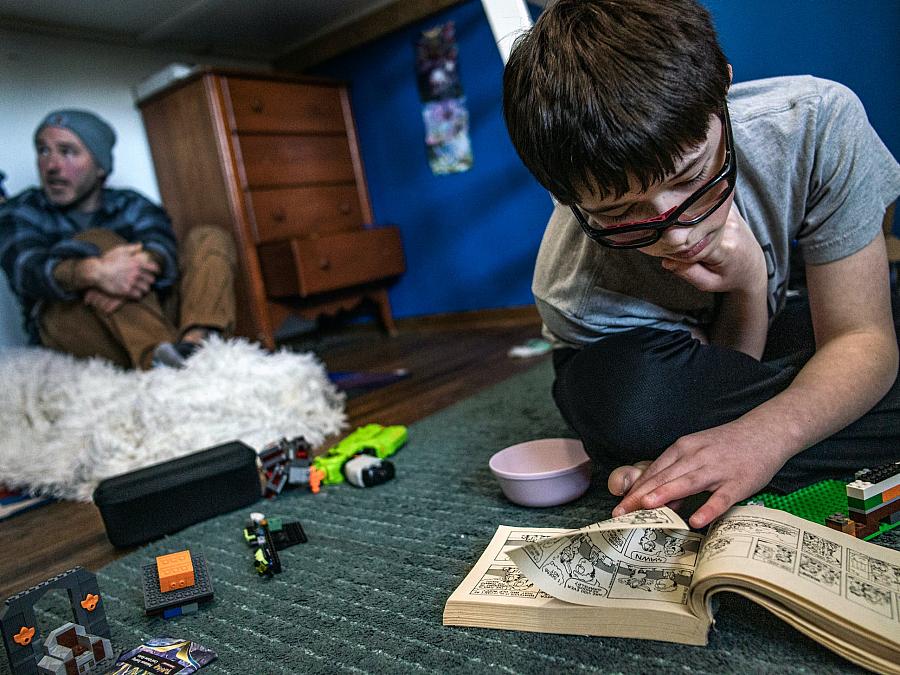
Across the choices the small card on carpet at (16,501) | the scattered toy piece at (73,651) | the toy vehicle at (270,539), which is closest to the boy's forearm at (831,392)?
the toy vehicle at (270,539)

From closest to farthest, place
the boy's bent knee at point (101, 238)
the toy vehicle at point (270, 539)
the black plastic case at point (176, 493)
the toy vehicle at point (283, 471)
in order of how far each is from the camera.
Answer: the toy vehicle at point (270, 539), the black plastic case at point (176, 493), the toy vehicle at point (283, 471), the boy's bent knee at point (101, 238)

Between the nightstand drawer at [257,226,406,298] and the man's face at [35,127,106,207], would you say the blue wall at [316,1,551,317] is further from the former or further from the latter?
the man's face at [35,127,106,207]

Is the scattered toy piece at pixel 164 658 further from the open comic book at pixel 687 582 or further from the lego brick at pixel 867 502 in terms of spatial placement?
the lego brick at pixel 867 502

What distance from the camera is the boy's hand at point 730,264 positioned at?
63 cm

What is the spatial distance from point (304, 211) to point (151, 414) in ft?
4.69

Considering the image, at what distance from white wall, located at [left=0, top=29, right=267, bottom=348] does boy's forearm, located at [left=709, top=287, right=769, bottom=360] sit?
2284 millimetres

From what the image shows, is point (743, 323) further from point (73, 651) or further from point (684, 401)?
point (73, 651)

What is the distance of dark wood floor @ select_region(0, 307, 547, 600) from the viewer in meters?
0.95

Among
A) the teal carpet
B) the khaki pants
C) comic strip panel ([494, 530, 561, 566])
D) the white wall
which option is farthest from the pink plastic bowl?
the white wall

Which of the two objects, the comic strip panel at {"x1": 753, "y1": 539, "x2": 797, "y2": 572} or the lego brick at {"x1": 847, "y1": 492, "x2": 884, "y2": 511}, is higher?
the comic strip panel at {"x1": 753, "y1": 539, "x2": 797, "y2": 572}

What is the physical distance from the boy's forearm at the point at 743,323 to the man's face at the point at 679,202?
148 mm

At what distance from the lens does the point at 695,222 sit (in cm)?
57

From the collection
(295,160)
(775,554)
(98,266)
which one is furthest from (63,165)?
(775,554)

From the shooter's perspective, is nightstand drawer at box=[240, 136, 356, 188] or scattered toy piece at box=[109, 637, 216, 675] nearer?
scattered toy piece at box=[109, 637, 216, 675]
